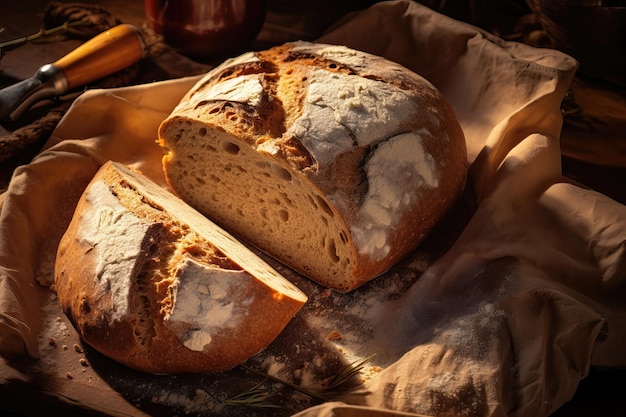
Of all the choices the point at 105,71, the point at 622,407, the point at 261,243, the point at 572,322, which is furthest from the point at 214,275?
the point at 105,71

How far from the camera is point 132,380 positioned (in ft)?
8.15

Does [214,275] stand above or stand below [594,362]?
above

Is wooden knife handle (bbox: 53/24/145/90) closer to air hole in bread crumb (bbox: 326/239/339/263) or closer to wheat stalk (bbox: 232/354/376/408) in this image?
air hole in bread crumb (bbox: 326/239/339/263)

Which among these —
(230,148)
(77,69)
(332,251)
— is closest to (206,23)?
(77,69)

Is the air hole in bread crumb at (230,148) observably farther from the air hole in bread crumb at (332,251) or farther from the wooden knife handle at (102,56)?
the wooden knife handle at (102,56)

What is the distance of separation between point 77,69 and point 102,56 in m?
0.13

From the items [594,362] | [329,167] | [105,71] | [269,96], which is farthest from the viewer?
[105,71]

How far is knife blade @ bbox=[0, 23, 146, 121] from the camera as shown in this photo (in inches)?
135

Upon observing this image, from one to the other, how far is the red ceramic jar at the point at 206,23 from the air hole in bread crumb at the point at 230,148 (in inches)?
44.9

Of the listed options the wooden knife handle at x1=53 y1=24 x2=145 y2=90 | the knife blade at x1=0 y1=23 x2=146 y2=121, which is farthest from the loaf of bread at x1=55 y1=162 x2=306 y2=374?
the wooden knife handle at x1=53 y1=24 x2=145 y2=90

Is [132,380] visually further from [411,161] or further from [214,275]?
[411,161]

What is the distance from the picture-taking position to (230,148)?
2.89 m

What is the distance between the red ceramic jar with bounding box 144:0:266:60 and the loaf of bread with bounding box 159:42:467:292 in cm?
72

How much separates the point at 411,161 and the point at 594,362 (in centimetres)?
94
